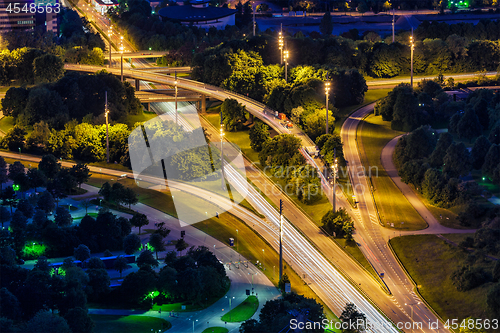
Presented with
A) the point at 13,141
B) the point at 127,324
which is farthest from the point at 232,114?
the point at 127,324

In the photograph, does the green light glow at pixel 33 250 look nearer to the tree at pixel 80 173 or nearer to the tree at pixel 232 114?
the tree at pixel 80 173

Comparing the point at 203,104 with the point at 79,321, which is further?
the point at 203,104

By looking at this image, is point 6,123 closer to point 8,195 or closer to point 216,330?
point 8,195

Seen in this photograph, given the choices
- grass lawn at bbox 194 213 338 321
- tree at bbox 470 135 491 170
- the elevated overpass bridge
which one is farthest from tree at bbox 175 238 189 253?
tree at bbox 470 135 491 170

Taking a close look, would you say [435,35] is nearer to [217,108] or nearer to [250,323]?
[217,108]

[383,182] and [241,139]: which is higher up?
[241,139]

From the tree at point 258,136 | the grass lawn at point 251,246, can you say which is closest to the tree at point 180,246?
the grass lawn at point 251,246

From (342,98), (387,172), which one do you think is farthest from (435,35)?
(387,172)
